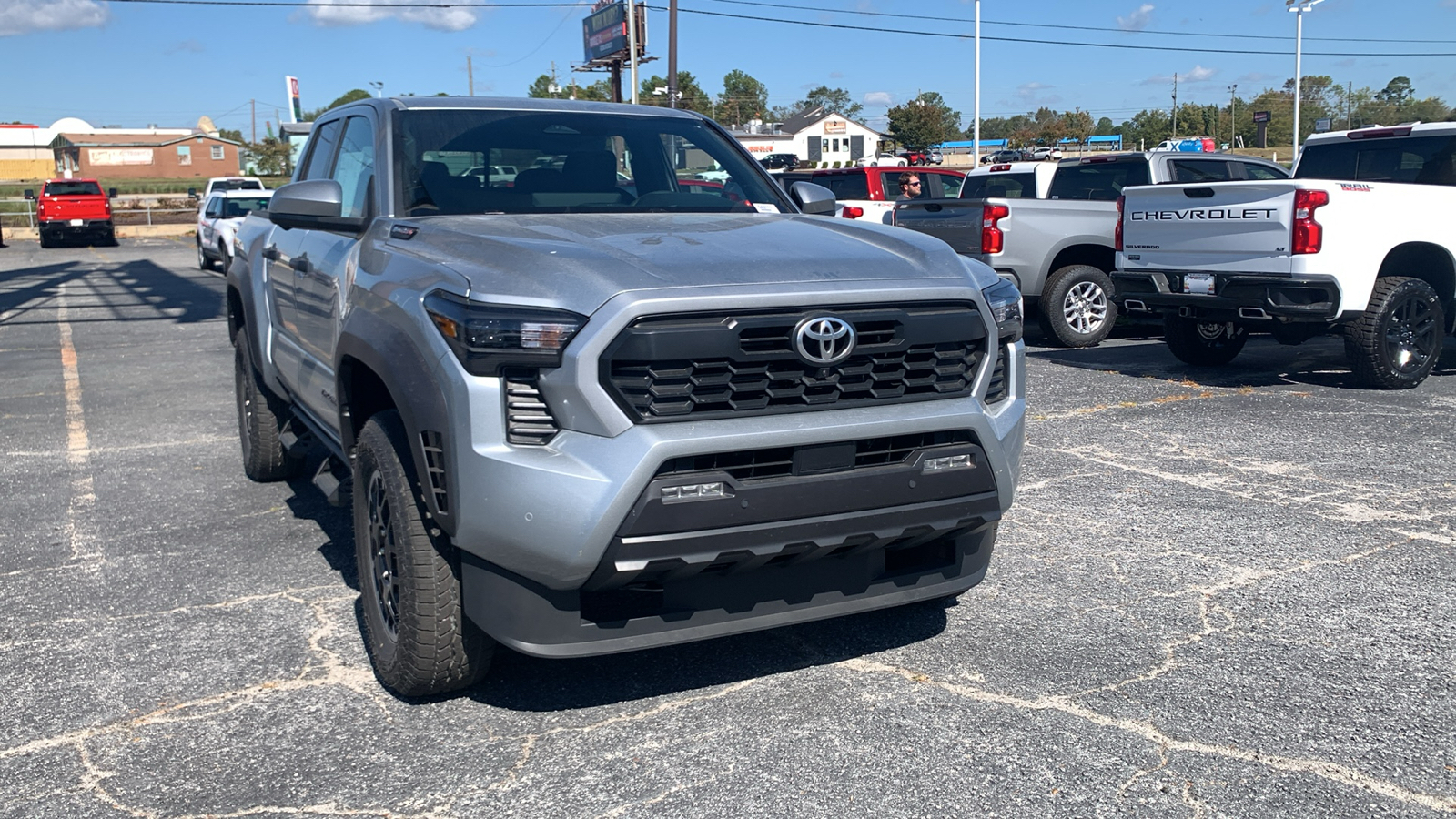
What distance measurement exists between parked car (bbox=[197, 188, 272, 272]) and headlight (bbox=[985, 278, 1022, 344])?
65.4ft

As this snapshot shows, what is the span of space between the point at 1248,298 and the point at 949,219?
384 cm

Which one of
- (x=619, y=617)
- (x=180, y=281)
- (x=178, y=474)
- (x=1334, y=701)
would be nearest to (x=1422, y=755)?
(x=1334, y=701)

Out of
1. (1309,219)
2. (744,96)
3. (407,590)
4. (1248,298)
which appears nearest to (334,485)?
(407,590)

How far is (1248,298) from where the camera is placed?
8719 millimetres

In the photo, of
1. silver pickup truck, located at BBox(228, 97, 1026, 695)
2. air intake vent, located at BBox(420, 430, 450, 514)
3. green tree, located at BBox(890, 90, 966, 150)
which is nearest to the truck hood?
silver pickup truck, located at BBox(228, 97, 1026, 695)

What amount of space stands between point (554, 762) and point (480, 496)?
0.78 m

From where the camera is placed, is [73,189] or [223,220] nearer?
[223,220]

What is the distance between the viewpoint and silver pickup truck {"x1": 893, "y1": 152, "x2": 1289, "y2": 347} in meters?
11.8

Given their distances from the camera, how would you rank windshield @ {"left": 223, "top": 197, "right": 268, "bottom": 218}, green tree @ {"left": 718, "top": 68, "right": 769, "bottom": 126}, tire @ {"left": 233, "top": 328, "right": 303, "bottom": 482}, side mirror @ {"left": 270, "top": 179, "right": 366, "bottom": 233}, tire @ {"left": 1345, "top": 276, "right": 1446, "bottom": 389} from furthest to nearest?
green tree @ {"left": 718, "top": 68, "right": 769, "bottom": 126} → windshield @ {"left": 223, "top": 197, "right": 268, "bottom": 218} → tire @ {"left": 1345, "top": 276, "right": 1446, "bottom": 389} → tire @ {"left": 233, "top": 328, "right": 303, "bottom": 482} → side mirror @ {"left": 270, "top": 179, "right": 366, "bottom": 233}

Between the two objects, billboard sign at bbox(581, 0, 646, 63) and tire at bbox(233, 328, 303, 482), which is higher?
billboard sign at bbox(581, 0, 646, 63)

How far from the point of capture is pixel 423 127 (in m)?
4.49

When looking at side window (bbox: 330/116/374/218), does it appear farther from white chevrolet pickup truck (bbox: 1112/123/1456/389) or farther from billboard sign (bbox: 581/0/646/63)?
billboard sign (bbox: 581/0/646/63)

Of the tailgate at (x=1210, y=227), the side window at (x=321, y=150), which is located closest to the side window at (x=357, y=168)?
the side window at (x=321, y=150)

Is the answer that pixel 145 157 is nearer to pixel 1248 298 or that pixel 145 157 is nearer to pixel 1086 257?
pixel 1086 257
